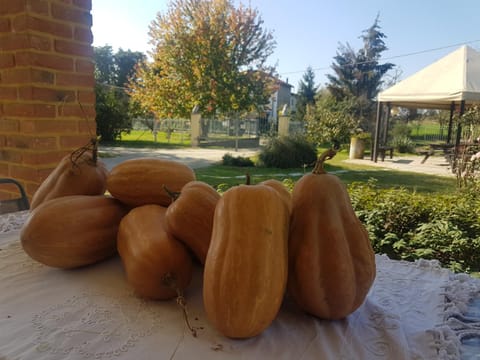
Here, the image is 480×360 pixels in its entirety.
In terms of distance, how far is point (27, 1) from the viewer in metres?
1.55

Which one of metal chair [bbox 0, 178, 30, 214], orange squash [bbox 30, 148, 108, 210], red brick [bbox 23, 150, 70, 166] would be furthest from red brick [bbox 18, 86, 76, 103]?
orange squash [bbox 30, 148, 108, 210]

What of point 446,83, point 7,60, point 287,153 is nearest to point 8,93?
point 7,60

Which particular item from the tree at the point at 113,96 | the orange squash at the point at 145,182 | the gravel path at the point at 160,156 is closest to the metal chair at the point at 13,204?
the orange squash at the point at 145,182

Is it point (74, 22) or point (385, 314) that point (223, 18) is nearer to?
point (74, 22)

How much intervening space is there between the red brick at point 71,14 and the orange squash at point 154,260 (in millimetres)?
1389

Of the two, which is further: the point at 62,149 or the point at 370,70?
the point at 370,70

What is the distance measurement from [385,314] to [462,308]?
0.55 feet

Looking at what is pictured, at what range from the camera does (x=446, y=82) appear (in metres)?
8.23

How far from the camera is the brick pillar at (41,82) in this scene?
1587 mm

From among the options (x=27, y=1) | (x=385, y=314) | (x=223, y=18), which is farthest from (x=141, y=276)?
(x=223, y=18)

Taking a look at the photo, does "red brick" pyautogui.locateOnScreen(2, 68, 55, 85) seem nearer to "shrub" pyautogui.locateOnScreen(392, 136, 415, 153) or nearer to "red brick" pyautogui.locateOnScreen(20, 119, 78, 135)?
"red brick" pyautogui.locateOnScreen(20, 119, 78, 135)

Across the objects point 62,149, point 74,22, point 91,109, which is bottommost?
point 62,149

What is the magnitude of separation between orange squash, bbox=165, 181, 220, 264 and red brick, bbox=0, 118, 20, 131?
138 cm

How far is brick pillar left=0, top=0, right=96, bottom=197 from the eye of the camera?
1587 mm
